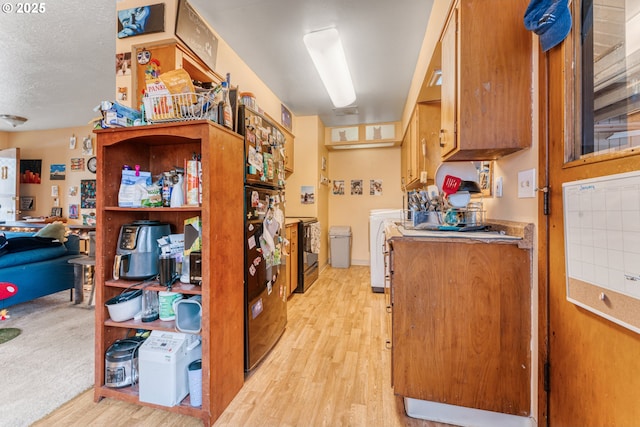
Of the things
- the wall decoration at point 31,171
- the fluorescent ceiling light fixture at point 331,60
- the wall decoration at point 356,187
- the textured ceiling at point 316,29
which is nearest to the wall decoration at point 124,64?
the textured ceiling at point 316,29

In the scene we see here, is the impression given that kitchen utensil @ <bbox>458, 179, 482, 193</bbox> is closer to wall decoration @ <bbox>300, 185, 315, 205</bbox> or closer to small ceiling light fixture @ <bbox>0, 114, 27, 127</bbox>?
wall decoration @ <bbox>300, 185, 315, 205</bbox>

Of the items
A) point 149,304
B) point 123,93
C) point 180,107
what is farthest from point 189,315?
point 123,93

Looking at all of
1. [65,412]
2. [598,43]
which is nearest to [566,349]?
[598,43]

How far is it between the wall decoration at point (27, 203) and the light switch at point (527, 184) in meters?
8.05

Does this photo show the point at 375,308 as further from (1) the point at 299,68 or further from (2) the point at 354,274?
(1) the point at 299,68

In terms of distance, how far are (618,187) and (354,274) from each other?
3.78 metres

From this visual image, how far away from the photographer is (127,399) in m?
1.45

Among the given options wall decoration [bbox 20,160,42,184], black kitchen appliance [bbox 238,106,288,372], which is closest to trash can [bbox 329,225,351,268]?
black kitchen appliance [bbox 238,106,288,372]

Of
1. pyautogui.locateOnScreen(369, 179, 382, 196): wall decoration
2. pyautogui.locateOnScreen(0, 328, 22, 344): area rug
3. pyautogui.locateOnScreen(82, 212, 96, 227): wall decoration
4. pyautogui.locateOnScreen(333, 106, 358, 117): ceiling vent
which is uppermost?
pyautogui.locateOnScreen(333, 106, 358, 117): ceiling vent

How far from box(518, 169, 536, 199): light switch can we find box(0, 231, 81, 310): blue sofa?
14.5ft

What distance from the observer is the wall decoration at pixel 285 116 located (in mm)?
3777

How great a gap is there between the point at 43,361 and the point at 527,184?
3286 mm

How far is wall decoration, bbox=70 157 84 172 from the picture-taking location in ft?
16.9

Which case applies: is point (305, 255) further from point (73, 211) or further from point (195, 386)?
point (73, 211)
